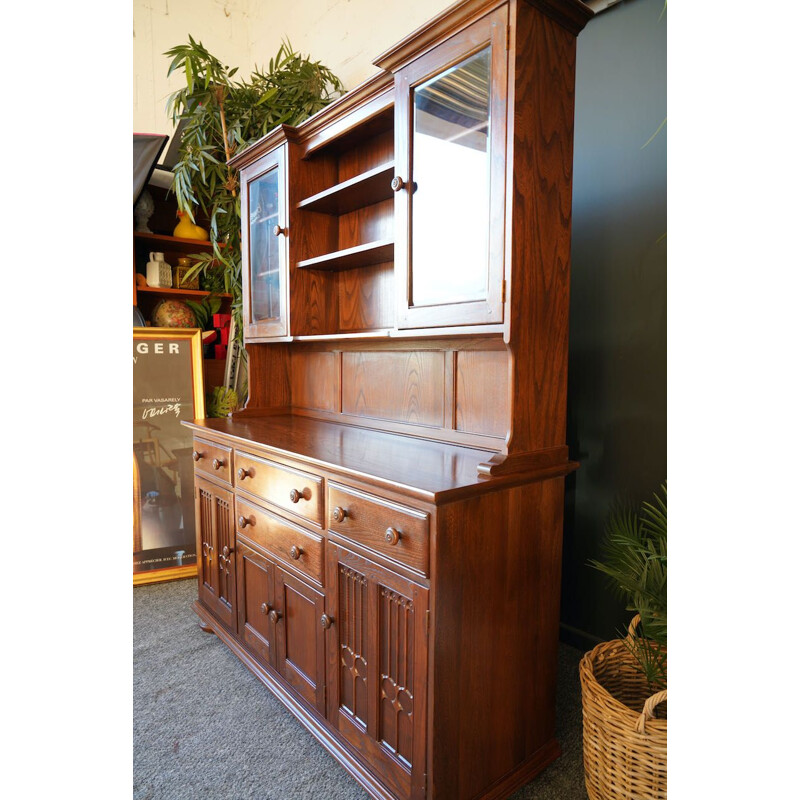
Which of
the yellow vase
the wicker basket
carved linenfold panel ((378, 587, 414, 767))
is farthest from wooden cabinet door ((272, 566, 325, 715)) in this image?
the yellow vase

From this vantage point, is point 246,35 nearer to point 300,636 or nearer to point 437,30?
point 437,30

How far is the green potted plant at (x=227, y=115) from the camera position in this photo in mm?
2750

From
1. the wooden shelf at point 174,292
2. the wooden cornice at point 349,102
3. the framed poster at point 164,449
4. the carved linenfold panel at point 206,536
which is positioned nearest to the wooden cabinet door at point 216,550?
the carved linenfold panel at point 206,536

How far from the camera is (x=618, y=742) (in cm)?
123

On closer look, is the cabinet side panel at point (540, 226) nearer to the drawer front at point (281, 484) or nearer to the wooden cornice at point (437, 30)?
the wooden cornice at point (437, 30)

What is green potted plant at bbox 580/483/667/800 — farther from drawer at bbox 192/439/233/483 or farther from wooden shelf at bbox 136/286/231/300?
wooden shelf at bbox 136/286/231/300

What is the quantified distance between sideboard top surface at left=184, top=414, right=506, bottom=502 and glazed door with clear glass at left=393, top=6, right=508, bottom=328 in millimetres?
389

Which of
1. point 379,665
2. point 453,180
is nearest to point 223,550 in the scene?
point 379,665

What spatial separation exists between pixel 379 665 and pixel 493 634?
0.30m

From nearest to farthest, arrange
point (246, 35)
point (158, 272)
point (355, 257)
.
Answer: point (355, 257)
point (158, 272)
point (246, 35)

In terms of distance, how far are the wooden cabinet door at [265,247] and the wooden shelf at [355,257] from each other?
151mm

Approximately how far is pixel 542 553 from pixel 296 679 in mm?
904

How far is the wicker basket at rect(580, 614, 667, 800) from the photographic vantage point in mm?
1176
